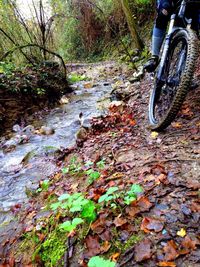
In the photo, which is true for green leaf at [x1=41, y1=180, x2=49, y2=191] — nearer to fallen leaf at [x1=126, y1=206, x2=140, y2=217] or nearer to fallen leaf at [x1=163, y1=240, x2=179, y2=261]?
fallen leaf at [x1=126, y1=206, x2=140, y2=217]

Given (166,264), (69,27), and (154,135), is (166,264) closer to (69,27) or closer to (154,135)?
(154,135)

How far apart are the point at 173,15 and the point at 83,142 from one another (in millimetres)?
1815

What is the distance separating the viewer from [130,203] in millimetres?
1804

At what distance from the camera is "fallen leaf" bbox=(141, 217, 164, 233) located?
157 centimetres

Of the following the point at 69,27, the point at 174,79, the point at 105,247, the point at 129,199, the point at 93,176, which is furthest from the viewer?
the point at 69,27

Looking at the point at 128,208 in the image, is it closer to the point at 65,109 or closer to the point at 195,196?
the point at 195,196

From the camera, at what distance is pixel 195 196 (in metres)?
1.76

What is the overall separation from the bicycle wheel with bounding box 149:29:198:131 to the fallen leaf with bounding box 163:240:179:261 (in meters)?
1.33

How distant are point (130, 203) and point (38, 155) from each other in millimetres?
2166

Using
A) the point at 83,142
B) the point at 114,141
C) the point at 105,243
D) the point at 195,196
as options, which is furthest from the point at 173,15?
the point at 105,243

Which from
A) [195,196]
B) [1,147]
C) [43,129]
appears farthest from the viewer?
[43,129]

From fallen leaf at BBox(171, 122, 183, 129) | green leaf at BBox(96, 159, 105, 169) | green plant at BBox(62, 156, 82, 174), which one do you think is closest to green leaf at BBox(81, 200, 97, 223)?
green leaf at BBox(96, 159, 105, 169)

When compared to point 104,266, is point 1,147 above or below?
below

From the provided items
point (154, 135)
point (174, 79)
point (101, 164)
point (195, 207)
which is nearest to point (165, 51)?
point (174, 79)
